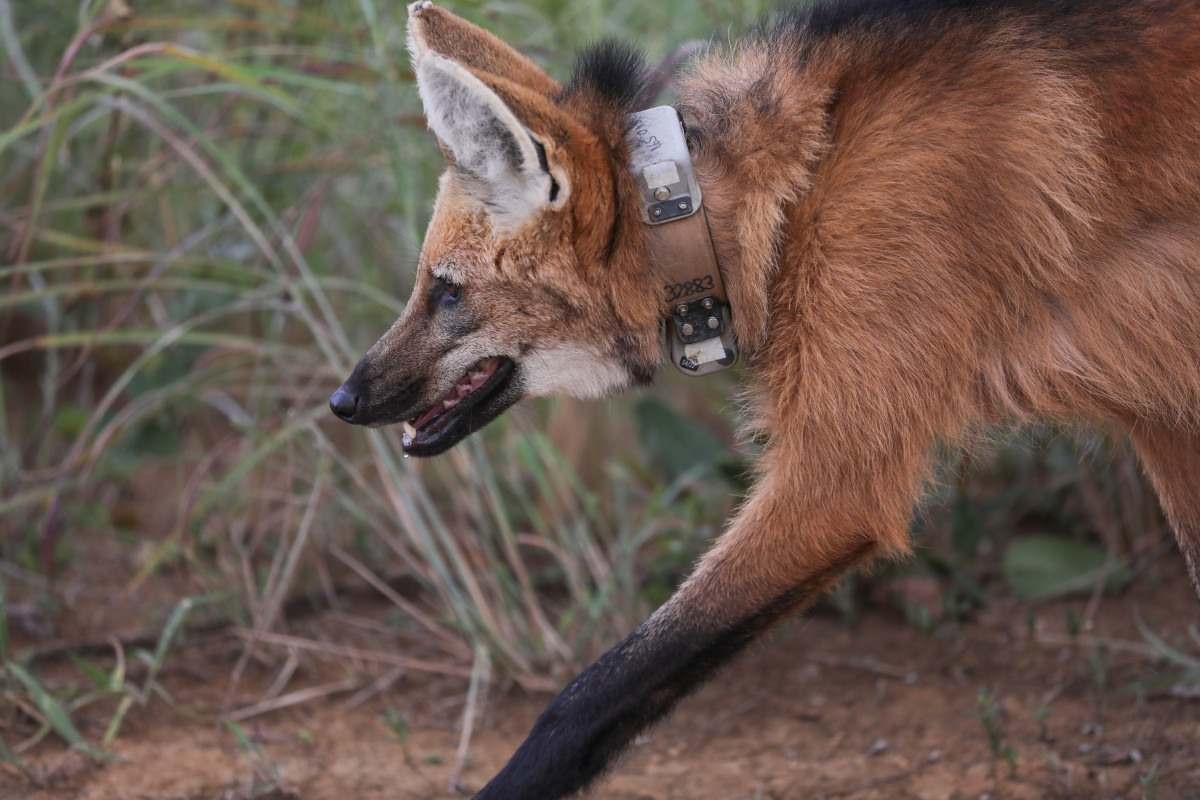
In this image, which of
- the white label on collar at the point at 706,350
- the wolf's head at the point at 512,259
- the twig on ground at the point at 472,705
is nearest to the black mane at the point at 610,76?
the wolf's head at the point at 512,259

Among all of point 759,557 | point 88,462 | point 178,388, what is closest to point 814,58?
point 759,557

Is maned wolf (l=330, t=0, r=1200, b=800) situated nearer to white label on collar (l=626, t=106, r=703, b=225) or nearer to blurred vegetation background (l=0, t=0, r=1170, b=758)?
white label on collar (l=626, t=106, r=703, b=225)

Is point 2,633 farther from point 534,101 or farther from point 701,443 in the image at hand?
point 701,443

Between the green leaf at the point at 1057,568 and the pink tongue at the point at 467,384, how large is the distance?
2.12m

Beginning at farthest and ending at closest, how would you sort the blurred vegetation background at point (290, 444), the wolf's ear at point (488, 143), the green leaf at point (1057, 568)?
the green leaf at point (1057, 568), the blurred vegetation background at point (290, 444), the wolf's ear at point (488, 143)

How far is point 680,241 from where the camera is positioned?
2525 mm

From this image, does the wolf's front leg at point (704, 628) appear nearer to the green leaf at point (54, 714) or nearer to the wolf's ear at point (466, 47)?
the wolf's ear at point (466, 47)

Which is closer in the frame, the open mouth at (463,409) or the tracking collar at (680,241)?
the tracking collar at (680,241)

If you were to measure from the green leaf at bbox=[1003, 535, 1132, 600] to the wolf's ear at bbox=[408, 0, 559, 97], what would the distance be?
2.27m

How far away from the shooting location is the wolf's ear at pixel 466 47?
2.60 meters

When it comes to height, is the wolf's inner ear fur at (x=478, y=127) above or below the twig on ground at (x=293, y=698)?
above

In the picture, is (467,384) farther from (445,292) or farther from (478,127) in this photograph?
(478,127)

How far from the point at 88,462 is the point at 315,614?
0.88m

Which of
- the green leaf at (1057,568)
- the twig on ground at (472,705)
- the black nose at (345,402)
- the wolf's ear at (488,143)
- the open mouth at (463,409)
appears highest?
the wolf's ear at (488,143)
